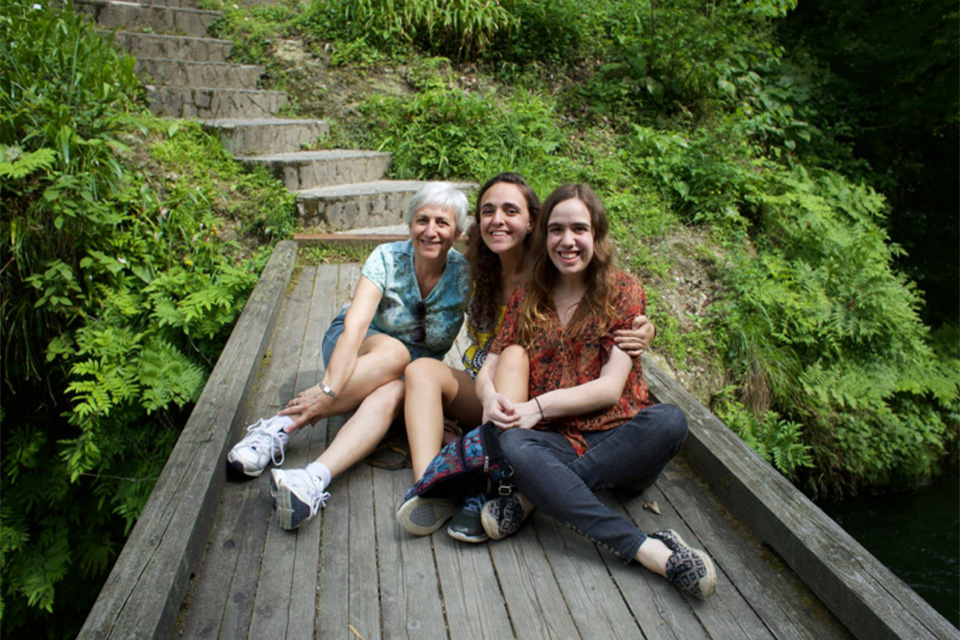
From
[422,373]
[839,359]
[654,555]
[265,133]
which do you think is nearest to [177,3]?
[265,133]

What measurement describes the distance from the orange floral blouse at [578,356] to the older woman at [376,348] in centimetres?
44

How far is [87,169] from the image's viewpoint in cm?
438

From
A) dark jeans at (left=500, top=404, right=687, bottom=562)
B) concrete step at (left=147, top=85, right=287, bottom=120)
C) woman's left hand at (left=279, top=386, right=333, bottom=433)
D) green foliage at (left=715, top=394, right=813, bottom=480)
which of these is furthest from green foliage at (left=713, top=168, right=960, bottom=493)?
concrete step at (left=147, top=85, right=287, bottom=120)

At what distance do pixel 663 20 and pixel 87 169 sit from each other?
5854mm

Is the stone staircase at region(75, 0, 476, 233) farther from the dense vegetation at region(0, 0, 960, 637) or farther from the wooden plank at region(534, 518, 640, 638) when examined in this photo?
the wooden plank at region(534, 518, 640, 638)

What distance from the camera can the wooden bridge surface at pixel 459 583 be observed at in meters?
1.75

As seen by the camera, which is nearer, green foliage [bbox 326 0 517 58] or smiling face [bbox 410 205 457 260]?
smiling face [bbox 410 205 457 260]

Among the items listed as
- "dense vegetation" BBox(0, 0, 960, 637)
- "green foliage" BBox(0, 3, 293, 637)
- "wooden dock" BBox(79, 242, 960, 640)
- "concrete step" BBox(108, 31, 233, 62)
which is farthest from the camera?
"concrete step" BBox(108, 31, 233, 62)

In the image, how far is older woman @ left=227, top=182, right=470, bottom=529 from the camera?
7.67 ft

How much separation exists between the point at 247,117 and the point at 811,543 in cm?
634

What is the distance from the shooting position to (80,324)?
4.12m

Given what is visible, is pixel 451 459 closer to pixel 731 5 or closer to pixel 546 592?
pixel 546 592

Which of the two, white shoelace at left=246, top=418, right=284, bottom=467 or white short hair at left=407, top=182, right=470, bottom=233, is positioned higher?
white short hair at left=407, top=182, right=470, bottom=233

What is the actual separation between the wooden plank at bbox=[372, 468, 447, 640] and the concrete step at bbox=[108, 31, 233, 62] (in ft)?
20.7
